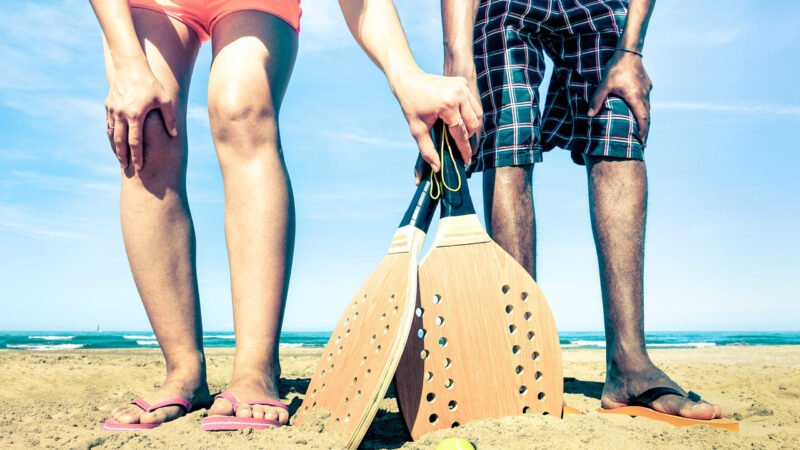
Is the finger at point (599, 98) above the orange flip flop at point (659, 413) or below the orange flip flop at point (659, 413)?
above

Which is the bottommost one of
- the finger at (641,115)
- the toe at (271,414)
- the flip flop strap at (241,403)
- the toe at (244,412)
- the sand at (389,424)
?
the sand at (389,424)

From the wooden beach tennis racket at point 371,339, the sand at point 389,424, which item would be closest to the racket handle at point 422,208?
the wooden beach tennis racket at point 371,339

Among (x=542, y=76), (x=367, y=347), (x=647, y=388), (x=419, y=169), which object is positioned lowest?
(x=647, y=388)

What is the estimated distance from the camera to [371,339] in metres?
1.57

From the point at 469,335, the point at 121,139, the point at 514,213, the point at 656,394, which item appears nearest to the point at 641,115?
the point at 514,213

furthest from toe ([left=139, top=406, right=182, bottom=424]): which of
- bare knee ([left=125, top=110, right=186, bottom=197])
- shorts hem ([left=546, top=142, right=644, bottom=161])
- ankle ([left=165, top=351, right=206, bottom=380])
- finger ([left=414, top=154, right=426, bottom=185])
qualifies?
shorts hem ([left=546, top=142, right=644, bottom=161])

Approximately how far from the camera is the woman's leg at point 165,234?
196 centimetres

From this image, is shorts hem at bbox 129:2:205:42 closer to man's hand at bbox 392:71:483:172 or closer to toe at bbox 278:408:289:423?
man's hand at bbox 392:71:483:172

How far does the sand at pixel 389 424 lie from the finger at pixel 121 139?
852mm

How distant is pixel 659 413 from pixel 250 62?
1.74 meters

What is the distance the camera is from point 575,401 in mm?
2307

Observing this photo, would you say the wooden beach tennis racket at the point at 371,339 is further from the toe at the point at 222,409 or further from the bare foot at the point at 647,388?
the bare foot at the point at 647,388

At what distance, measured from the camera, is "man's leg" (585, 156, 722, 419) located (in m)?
2.07

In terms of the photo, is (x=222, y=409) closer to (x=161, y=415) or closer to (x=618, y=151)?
(x=161, y=415)
